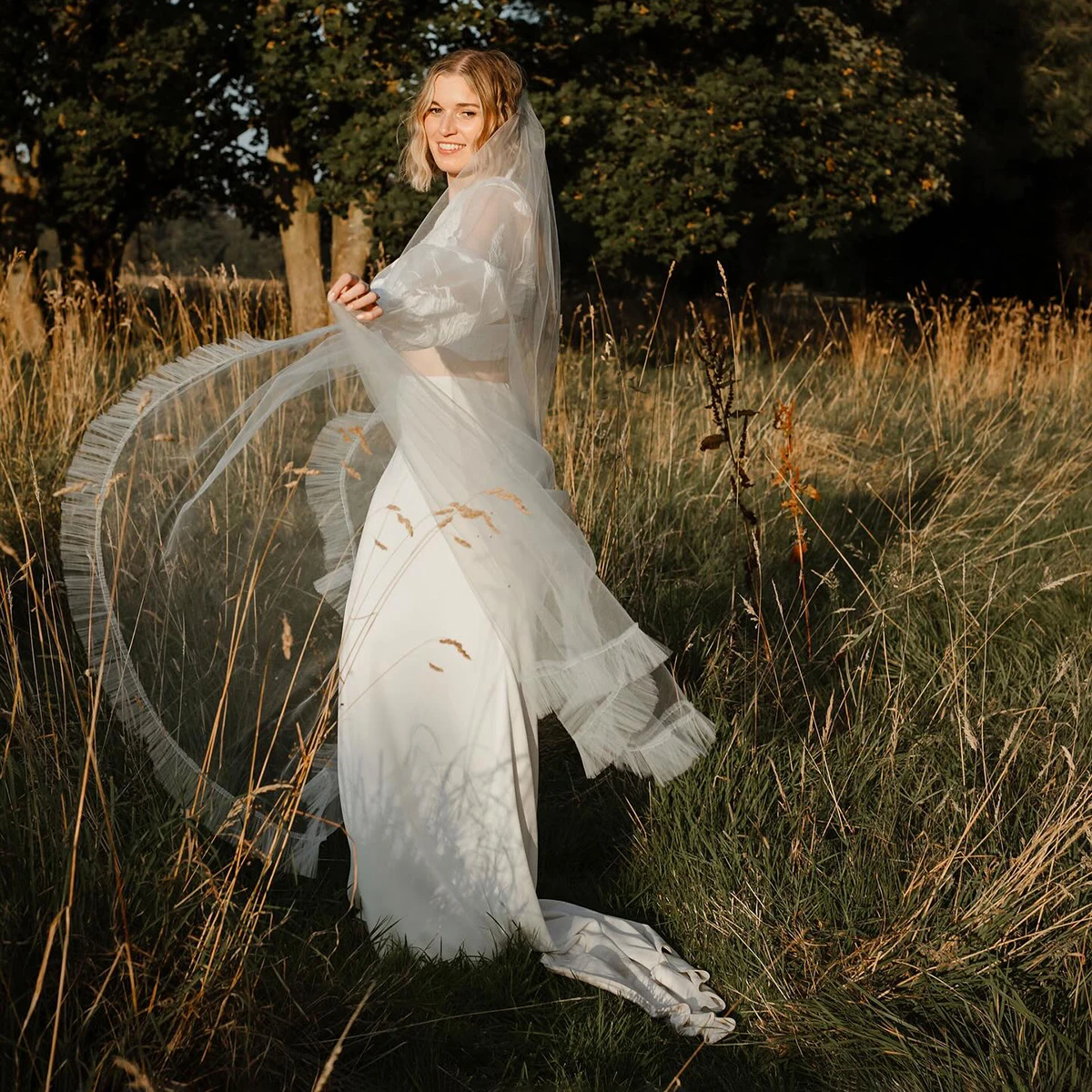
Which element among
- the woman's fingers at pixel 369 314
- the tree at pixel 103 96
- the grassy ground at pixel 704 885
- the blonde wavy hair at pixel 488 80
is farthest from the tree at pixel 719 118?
the woman's fingers at pixel 369 314

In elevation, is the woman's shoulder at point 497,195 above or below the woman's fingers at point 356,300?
above

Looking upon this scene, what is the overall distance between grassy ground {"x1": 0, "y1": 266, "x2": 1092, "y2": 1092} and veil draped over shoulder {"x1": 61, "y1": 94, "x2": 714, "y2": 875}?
0.18 m

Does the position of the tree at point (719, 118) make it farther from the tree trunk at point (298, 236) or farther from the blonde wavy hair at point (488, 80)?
the blonde wavy hair at point (488, 80)

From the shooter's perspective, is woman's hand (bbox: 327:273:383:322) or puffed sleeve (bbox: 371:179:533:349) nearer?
woman's hand (bbox: 327:273:383:322)

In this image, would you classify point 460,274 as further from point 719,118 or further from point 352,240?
point 352,240

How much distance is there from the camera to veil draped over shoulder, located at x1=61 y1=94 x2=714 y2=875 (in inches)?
92.5

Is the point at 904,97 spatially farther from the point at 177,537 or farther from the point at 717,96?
the point at 177,537

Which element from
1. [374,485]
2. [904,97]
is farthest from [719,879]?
[904,97]

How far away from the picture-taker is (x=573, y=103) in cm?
992

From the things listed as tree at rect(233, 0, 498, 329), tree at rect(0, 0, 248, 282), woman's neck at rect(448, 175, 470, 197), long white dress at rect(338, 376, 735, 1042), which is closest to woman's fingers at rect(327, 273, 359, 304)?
long white dress at rect(338, 376, 735, 1042)

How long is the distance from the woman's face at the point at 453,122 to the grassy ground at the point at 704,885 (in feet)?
2.60

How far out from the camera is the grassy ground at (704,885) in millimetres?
1882

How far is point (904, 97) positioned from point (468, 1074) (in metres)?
12.2

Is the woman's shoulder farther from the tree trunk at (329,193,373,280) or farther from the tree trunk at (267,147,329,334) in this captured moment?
the tree trunk at (267,147,329,334)
